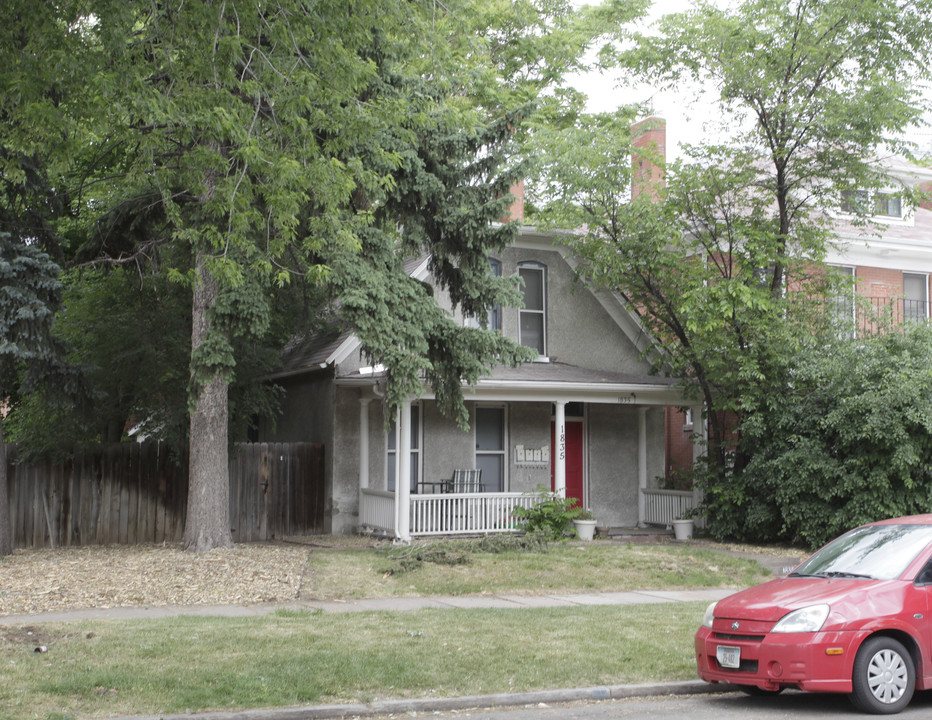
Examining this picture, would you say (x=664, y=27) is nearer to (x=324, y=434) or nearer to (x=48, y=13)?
(x=324, y=434)

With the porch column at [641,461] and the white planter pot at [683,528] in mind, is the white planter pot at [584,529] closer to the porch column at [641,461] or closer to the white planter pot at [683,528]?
the white planter pot at [683,528]

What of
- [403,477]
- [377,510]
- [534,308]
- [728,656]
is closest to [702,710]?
[728,656]

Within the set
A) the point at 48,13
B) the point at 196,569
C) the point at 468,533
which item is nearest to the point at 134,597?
the point at 196,569

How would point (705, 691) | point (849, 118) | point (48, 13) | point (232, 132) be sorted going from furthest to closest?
point (849, 118) → point (232, 132) → point (48, 13) → point (705, 691)

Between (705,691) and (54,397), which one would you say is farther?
(54,397)

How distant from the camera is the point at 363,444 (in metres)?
19.4

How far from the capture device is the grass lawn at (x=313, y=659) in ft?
24.4

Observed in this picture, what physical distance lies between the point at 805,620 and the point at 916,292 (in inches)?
838

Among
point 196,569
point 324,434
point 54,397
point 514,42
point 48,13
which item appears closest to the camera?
point 48,13

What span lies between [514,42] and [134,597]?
23.0m

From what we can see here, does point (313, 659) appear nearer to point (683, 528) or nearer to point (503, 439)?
point (503, 439)

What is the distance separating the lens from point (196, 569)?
1345 centimetres

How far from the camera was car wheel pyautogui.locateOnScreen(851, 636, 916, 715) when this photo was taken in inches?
287

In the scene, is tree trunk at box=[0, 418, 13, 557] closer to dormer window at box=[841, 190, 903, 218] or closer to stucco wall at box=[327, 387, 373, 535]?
stucco wall at box=[327, 387, 373, 535]
